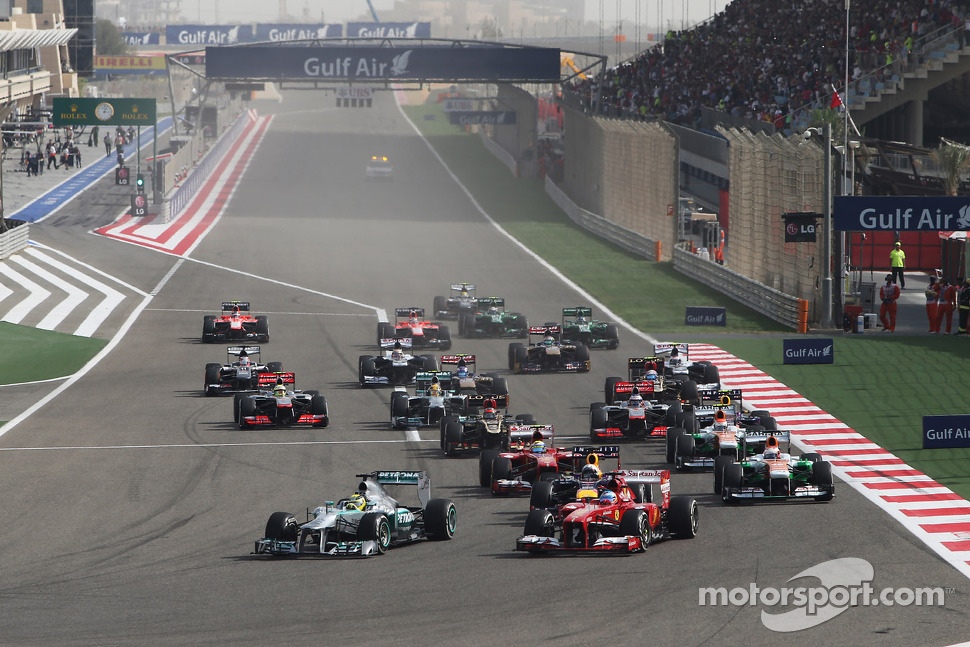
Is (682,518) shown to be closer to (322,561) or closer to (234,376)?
(322,561)

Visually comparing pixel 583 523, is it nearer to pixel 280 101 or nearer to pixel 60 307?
pixel 60 307

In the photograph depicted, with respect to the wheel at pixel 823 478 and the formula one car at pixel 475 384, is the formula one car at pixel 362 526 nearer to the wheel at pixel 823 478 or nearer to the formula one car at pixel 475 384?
the wheel at pixel 823 478

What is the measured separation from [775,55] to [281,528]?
54713mm

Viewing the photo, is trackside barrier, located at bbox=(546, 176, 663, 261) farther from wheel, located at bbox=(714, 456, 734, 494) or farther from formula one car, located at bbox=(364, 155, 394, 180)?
wheel, located at bbox=(714, 456, 734, 494)

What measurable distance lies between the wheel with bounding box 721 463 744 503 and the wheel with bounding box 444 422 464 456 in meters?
5.39

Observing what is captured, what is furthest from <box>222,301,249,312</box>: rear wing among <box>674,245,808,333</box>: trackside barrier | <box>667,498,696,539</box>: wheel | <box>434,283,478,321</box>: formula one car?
<box>667,498,696,539</box>: wheel

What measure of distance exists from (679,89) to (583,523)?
62076 mm

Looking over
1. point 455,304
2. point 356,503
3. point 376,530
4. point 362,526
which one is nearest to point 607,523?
point 376,530

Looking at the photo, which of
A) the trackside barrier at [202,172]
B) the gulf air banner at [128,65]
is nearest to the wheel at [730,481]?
the trackside barrier at [202,172]

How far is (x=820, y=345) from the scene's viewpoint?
35625 mm

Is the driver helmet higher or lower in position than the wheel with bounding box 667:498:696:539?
higher

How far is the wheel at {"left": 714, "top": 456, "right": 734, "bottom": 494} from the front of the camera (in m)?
22.2

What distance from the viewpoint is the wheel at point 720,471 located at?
2220 cm

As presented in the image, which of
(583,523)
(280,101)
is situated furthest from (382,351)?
(280,101)
